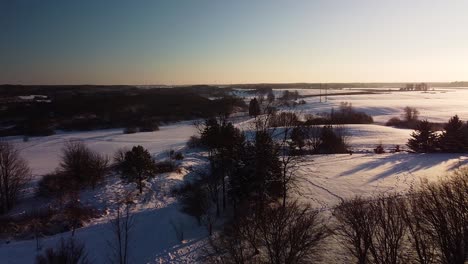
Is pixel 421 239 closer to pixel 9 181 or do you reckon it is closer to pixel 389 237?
pixel 389 237

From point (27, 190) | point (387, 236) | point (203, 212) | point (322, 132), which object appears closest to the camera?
point (387, 236)

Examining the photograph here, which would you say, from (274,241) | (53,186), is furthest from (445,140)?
(53,186)

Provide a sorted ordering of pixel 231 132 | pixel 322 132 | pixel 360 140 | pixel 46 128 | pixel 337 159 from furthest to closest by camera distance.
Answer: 1. pixel 46 128
2. pixel 360 140
3. pixel 322 132
4. pixel 337 159
5. pixel 231 132

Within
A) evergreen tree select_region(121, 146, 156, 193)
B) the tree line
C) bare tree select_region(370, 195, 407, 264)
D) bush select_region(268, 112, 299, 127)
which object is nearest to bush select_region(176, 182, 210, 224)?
evergreen tree select_region(121, 146, 156, 193)

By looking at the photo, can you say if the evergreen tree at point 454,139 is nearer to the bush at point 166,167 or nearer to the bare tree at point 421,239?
the bare tree at point 421,239

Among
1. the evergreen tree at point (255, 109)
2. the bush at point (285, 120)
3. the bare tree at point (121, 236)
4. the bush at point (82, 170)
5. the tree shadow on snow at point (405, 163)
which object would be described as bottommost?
the bare tree at point (121, 236)

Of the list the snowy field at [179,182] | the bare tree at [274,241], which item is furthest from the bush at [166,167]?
the bare tree at [274,241]

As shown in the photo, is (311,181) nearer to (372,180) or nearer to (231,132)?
(372,180)

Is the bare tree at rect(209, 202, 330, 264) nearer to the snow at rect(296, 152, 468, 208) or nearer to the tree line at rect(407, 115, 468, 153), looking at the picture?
the snow at rect(296, 152, 468, 208)

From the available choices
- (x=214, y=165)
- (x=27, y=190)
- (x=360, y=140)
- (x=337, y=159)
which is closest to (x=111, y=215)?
(x=214, y=165)

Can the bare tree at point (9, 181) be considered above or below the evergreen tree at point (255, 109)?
below

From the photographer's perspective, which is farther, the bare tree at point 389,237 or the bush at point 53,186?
the bush at point 53,186
